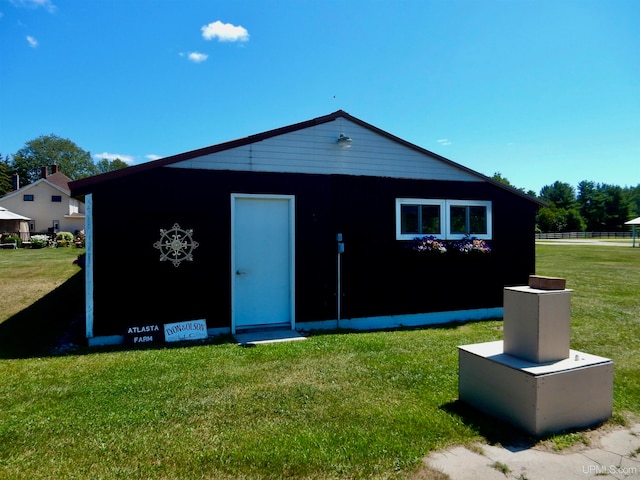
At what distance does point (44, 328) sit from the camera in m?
6.80

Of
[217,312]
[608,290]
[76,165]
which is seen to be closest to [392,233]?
[217,312]

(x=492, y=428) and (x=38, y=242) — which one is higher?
(x=38, y=242)

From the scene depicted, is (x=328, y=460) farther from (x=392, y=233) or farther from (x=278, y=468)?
(x=392, y=233)

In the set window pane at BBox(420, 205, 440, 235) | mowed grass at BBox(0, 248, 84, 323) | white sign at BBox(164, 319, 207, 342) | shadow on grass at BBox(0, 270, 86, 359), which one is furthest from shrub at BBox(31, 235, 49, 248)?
window pane at BBox(420, 205, 440, 235)

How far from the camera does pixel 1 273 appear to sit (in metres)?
12.9

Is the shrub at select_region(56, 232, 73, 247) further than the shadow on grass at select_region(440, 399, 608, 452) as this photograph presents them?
Yes

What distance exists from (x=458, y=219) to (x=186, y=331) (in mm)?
5467

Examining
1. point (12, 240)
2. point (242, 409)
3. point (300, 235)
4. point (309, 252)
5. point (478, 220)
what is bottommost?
point (242, 409)

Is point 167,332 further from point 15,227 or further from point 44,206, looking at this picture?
point 44,206

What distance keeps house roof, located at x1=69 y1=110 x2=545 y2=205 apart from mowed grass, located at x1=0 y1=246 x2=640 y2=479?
235cm

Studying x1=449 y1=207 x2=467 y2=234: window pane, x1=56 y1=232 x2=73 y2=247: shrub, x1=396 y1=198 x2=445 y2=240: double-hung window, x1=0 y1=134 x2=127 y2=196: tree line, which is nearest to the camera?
x1=396 y1=198 x2=445 y2=240: double-hung window

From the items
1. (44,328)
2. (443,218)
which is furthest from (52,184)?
(443,218)

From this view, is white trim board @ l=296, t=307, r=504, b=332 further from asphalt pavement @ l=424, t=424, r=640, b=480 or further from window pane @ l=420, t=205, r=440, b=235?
asphalt pavement @ l=424, t=424, r=640, b=480

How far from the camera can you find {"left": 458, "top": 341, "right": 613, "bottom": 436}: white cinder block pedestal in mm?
3096
